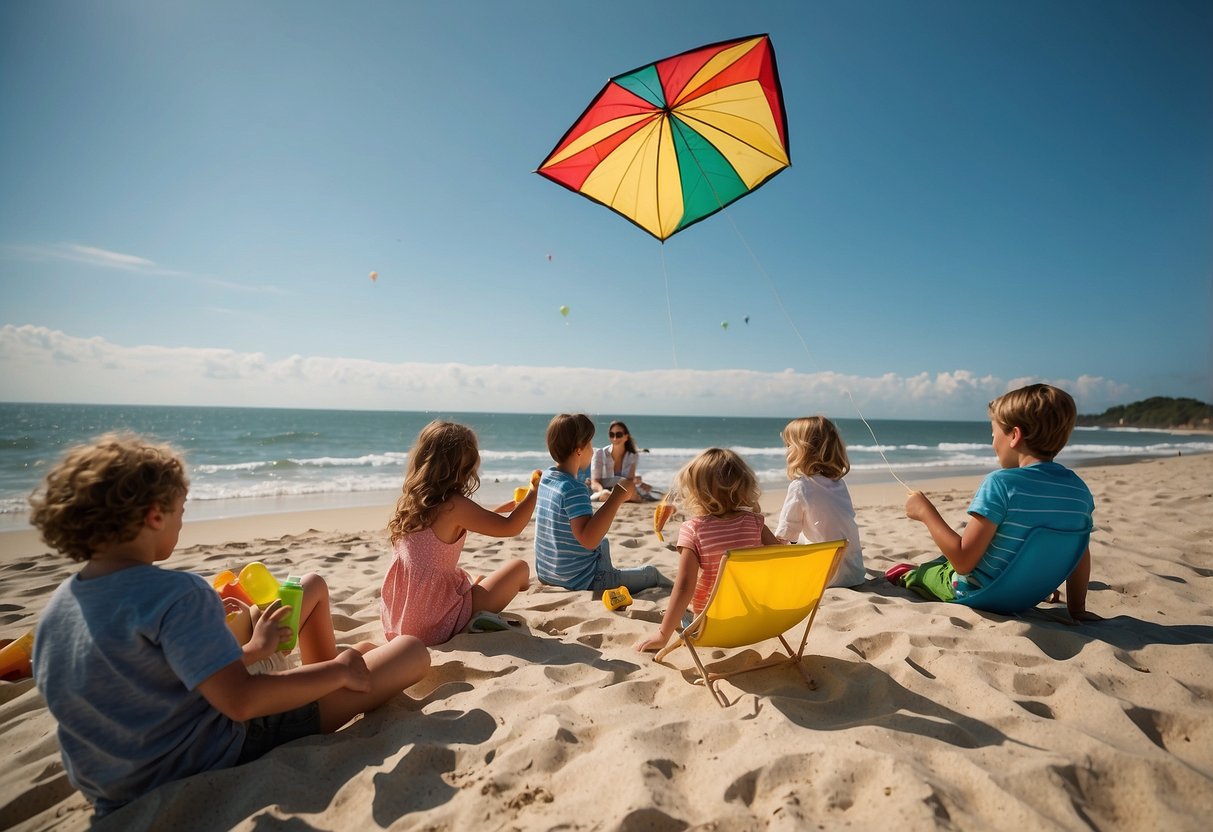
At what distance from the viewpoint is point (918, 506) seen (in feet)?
9.43

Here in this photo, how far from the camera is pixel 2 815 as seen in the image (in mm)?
1791

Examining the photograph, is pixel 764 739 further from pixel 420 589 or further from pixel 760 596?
pixel 420 589

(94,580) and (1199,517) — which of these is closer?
(94,580)

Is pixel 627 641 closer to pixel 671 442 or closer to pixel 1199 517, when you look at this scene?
pixel 1199 517

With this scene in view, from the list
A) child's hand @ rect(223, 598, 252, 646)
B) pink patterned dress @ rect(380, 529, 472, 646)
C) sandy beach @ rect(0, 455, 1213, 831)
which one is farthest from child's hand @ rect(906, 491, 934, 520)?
child's hand @ rect(223, 598, 252, 646)

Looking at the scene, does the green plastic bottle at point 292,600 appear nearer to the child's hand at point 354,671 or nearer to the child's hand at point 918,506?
the child's hand at point 354,671

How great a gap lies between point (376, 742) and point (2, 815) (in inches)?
44.3

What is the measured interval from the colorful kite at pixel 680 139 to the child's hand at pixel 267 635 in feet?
13.6

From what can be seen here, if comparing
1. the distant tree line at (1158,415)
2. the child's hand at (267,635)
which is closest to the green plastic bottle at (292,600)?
the child's hand at (267,635)

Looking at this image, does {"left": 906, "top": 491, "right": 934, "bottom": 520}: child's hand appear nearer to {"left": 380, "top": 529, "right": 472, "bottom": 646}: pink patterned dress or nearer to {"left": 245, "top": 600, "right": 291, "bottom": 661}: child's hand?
{"left": 380, "top": 529, "right": 472, "bottom": 646}: pink patterned dress

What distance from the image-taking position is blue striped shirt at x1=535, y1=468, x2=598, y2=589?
3.75 meters

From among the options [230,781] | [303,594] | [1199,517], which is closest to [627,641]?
[303,594]

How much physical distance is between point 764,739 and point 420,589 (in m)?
1.85

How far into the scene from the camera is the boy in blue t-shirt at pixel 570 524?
3.70 m
